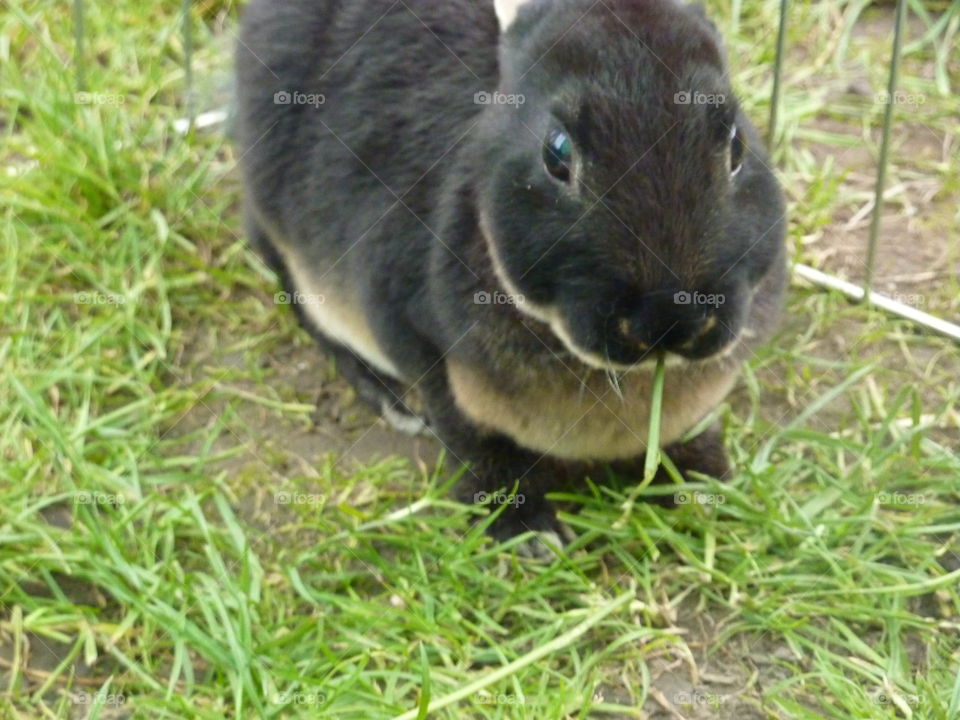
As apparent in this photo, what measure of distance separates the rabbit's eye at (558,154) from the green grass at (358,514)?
102 cm

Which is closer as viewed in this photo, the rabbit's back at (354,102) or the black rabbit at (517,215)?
the black rabbit at (517,215)

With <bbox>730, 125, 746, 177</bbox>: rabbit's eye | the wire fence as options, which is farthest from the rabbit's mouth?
the wire fence

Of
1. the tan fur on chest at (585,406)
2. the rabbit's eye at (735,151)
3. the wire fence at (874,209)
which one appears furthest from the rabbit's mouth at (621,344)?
the wire fence at (874,209)

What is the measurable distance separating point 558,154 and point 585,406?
29.0 inches

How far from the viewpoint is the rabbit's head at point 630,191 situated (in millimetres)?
2906

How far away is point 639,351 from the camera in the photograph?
2.97m

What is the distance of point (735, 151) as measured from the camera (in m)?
3.11

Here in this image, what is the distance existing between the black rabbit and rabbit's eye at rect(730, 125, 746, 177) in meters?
0.01

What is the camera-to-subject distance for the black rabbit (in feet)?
9.66

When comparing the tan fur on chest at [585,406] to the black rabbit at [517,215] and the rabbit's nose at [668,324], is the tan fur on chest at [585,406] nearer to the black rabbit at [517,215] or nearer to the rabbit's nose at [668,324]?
the black rabbit at [517,215]

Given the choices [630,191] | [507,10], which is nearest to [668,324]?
[630,191]

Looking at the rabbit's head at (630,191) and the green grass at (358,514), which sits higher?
the rabbit's head at (630,191)

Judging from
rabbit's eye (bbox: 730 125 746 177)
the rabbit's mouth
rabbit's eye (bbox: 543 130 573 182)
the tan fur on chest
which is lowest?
the tan fur on chest

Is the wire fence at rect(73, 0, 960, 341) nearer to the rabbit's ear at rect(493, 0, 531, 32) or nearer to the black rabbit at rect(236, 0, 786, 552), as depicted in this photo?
the black rabbit at rect(236, 0, 786, 552)
